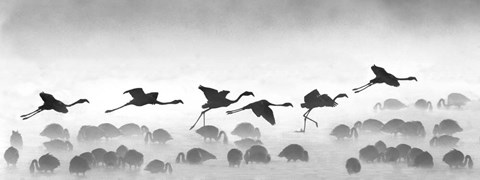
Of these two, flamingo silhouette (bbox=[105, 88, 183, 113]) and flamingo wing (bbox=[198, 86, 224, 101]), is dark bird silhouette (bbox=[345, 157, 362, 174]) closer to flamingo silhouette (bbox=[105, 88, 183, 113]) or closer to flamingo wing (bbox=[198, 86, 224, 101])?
flamingo wing (bbox=[198, 86, 224, 101])

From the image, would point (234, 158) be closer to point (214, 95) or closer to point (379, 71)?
point (214, 95)

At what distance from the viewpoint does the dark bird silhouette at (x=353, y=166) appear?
935cm

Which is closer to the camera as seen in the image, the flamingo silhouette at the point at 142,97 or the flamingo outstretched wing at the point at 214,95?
the flamingo silhouette at the point at 142,97

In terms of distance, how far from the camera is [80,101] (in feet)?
25.0

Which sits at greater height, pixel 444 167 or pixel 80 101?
pixel 80 101

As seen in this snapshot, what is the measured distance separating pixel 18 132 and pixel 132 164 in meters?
2.30

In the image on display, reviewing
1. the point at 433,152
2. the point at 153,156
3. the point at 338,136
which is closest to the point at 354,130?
the point at 338,136

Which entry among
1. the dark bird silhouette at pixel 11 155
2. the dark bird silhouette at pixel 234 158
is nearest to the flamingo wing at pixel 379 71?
the dark bird silhouette at pixel 234 158

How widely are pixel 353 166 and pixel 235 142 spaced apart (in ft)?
5.81

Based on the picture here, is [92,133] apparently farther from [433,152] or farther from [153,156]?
[433,152]

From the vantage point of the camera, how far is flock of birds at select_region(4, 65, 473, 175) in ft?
24.7

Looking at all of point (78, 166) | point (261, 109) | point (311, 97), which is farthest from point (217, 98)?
point (78, 166)

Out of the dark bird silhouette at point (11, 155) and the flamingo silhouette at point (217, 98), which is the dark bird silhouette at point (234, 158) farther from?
the dark bird silhouette at point (11, 155)

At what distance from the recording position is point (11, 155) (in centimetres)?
941
